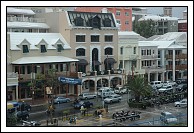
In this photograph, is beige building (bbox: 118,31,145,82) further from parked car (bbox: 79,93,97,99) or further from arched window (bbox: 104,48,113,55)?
parked car (bbox: 79,93,97,99)

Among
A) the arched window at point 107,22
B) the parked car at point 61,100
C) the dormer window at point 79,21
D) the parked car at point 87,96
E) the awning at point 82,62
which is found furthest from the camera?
the arched window at point 107,22

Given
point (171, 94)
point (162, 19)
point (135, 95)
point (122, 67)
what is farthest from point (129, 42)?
point (162, 19)

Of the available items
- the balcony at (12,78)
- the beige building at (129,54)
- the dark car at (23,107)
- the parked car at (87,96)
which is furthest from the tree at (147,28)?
the dark car at (23,107)

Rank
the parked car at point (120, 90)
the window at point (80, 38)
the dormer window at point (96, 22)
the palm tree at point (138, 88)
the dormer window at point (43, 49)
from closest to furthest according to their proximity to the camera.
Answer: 1. the palm tree at point (138, 88)
2. the dormer window at point (43, 49)
3. the parked car at point (120, 90)
4. the window at point (80, 38)
5. the dormer window at point (96, 22)

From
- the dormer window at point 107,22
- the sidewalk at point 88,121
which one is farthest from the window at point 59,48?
the sidewalk at point 88,121

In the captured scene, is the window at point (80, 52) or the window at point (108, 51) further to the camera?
the window at point (108, 51)

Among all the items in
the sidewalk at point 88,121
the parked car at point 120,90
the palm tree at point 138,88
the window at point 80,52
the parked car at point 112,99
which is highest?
the window at point 80,52

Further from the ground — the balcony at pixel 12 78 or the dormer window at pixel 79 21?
the dormer window at pixel 79 21

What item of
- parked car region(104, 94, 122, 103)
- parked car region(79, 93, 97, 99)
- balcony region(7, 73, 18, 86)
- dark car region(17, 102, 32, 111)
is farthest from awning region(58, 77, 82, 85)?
dark car region(17, 102, 32, 111)

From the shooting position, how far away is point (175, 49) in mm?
60156

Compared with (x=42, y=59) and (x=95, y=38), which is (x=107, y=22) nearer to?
(x=95, y=38)

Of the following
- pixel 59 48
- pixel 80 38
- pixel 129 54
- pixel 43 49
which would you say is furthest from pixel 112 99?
pixel 129 54

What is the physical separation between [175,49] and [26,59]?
25.3m

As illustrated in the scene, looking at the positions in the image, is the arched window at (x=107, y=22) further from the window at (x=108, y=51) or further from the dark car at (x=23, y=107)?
the dark car at (x=23, y=107)
